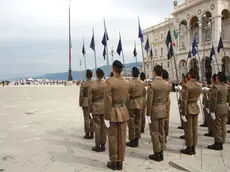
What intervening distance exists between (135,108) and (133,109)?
71 millimetres

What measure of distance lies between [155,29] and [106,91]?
5689 centimetres

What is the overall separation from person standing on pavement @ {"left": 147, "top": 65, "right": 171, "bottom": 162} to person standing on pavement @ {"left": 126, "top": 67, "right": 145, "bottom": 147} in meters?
1.08

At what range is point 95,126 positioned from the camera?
241 inches

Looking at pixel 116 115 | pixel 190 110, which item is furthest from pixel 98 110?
pixel 190 110

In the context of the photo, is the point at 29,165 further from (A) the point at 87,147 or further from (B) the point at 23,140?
(B) the point at 23,140

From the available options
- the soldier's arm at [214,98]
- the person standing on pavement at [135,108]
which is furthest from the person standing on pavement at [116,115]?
the soldier's arm at [214,98]

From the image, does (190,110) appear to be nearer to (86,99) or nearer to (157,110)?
(157,110)

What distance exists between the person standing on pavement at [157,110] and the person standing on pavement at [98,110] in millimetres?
1298

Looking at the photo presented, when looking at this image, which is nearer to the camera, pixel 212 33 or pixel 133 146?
pixel 133 146

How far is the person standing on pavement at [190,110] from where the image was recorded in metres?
5.88

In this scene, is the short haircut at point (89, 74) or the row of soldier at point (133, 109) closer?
the row of soldier at point (133, 109)

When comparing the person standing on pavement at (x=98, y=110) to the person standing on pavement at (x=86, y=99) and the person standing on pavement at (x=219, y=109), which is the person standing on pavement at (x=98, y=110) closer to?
the person standing on pavement at (x=86, y=99)

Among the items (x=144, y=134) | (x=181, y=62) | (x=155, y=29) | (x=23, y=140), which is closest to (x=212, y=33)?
(x=181, y=62)

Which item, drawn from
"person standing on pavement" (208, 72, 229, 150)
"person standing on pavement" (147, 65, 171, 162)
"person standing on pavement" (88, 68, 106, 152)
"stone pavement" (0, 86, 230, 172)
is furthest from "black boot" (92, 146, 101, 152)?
"person standing on pavement" (208, 72, 229, 150)
